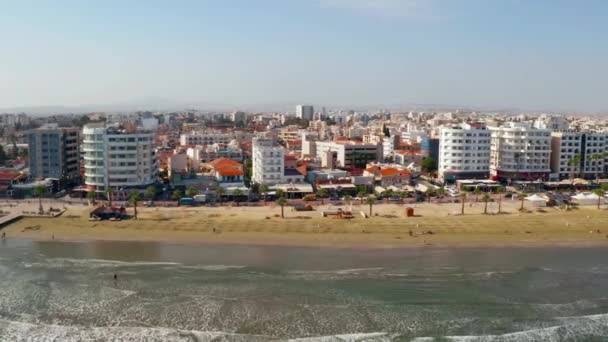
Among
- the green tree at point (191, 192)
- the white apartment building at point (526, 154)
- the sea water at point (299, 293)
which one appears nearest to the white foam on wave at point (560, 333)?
the sea water at point (299, 293)

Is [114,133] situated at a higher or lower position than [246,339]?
higher

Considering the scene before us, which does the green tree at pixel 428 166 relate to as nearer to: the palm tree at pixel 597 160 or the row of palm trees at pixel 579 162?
the row of palm trees at pixel 579 162

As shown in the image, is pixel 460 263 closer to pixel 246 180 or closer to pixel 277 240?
pixel 277 240

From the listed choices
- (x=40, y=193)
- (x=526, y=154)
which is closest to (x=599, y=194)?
(x=526, y=154)

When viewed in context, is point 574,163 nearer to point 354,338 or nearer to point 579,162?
point 579,162

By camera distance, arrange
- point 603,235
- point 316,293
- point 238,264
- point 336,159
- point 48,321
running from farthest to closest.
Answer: point 336,159 → point 603,235 → point 238,264 → point 316,293 → point 48,321

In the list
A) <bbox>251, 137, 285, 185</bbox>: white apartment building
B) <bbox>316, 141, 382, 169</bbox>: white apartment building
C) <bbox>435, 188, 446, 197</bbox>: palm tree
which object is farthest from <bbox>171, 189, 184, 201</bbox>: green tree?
<bbox>316, 141, 382, 169</bbox>: white apartment building

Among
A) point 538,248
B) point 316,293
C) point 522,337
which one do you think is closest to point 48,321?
point 316,293
